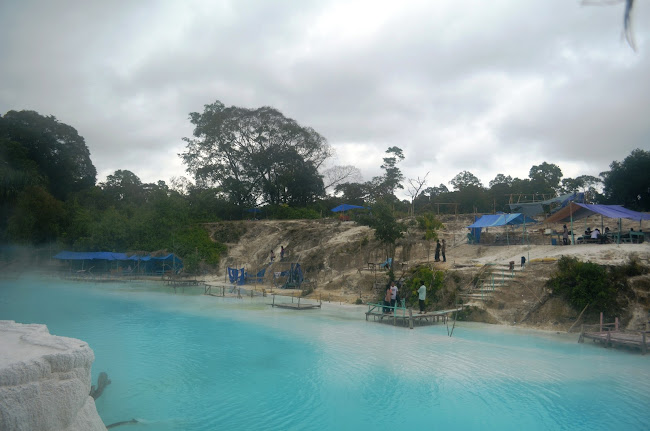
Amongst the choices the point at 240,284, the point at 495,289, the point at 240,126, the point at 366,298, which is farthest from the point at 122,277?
the point at 495,289

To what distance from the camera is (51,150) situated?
47.5 metres

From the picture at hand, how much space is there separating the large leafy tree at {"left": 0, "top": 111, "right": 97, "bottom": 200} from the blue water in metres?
31.4

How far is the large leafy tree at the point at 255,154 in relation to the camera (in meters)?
46.4

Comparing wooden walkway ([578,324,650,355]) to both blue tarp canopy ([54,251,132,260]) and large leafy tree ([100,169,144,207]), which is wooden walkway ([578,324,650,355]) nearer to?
blue tarp canopy ([54,251,132,260])

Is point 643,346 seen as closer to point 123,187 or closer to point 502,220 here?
point 502,220

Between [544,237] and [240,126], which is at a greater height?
[240,126]

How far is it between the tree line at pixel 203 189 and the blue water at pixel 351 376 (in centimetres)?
2356

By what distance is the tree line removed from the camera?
4091 centimetres

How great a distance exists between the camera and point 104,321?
61.9ft

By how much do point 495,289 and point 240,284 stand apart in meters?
20.1

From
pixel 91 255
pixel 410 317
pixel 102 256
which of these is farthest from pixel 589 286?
pixel 91 255

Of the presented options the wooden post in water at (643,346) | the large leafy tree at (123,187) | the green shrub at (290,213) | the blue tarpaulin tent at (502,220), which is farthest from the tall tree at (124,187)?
the wooden post in water at (643,346)

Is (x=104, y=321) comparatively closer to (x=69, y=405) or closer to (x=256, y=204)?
(x=69, y=405)

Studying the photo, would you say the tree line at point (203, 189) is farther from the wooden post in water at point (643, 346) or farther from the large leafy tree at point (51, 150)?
the wooden post in water at point (643, 346)
